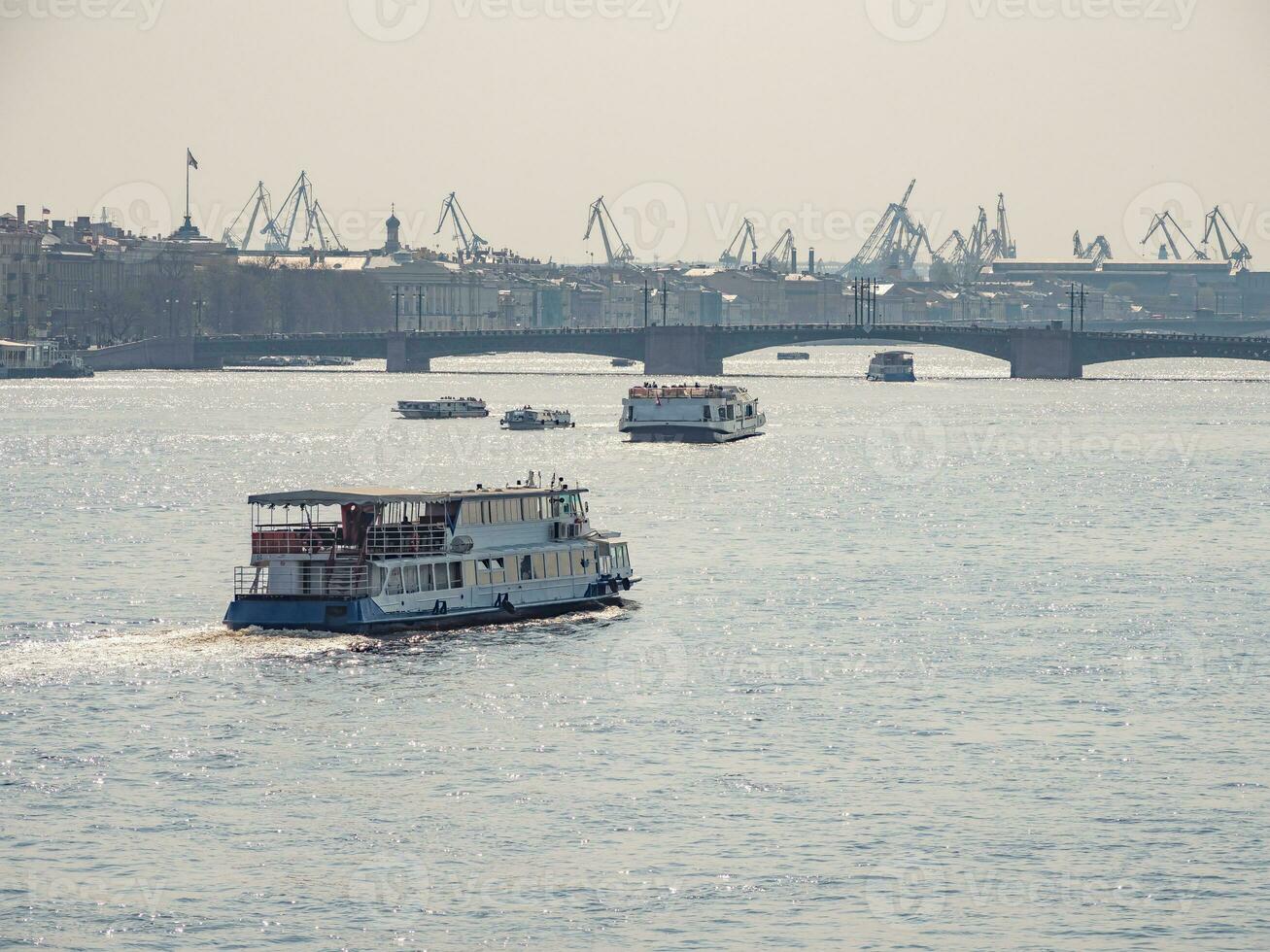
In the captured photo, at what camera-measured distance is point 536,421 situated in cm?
11462

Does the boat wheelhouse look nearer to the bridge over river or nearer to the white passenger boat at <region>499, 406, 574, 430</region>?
the bridge over river

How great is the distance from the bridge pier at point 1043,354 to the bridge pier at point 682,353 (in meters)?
19.0

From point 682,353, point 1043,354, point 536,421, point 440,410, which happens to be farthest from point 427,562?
point 1043,354

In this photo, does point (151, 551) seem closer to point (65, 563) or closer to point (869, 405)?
point (65, 563)

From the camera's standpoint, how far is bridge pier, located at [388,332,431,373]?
592ft

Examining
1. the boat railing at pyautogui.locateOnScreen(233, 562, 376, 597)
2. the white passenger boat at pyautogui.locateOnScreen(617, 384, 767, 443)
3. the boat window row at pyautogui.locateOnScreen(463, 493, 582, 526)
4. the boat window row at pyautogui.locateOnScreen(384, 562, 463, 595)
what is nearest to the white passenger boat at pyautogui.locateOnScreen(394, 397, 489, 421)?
the white passenger boat at pyautogui.locateOnScreen(617, 384, 767, 443)

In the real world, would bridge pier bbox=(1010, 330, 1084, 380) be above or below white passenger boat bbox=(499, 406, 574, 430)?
above

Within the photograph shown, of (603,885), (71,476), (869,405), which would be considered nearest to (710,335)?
(869,405)

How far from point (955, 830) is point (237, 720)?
399 inches

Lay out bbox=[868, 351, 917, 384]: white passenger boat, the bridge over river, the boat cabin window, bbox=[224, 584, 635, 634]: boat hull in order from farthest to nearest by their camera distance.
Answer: bbox=[868, 351, 917, 384]: white passenger boat, the bridge over river, the boat cabin window, bbox=[224, 584, 635, 634]: boat hull

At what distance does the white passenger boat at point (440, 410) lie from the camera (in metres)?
127

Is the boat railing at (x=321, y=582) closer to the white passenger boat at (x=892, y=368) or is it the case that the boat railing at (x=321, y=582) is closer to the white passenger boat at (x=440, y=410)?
the white passenger boat at (x=440, y=410)

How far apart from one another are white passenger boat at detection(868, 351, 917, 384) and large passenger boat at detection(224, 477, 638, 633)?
138 metres

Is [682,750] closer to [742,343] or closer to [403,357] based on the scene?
[742,343]
